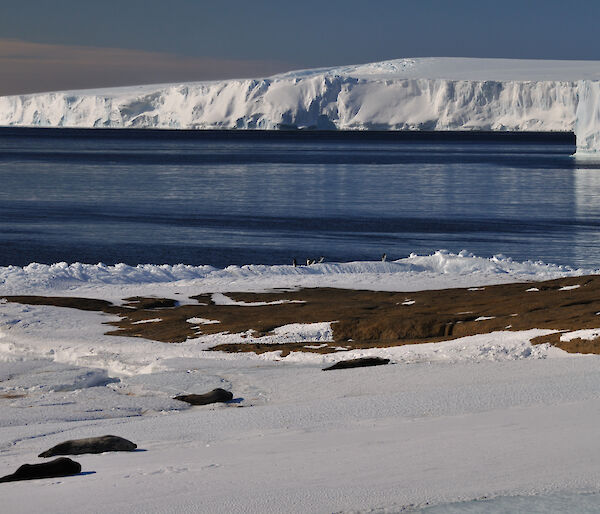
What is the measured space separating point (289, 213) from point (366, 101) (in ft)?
449

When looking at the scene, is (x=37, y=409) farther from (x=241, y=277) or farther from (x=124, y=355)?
(x=241, y=277)

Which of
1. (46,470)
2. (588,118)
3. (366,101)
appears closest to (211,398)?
(46,470)

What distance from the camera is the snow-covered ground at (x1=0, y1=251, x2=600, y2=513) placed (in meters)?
6.33

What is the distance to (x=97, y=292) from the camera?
1962 cm

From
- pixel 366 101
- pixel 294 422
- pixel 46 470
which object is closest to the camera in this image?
pixel 46 470

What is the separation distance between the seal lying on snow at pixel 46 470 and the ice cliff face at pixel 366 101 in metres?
156

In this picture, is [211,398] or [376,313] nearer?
[211,398]

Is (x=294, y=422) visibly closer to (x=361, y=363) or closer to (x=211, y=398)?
(x=211, y=398)

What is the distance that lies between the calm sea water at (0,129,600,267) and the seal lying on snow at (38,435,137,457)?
895 inches

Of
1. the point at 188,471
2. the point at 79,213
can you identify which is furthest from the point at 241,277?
the point at 79,213

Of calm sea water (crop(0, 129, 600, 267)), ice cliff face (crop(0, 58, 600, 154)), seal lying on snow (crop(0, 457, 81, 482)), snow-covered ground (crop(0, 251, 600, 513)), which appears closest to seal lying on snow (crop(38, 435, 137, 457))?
snow-covered ground (crop(0, 251, 600, 513))

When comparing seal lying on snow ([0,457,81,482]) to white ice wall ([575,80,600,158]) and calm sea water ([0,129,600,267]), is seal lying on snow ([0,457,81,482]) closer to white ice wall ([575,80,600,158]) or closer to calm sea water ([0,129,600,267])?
calm sea water ([0,129,600,267])

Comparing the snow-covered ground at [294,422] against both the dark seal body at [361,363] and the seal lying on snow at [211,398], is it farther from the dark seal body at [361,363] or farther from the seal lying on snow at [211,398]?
the dark seal body at [361,363]

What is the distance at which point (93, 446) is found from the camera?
25.6ft
